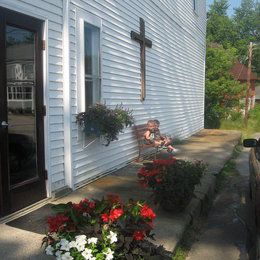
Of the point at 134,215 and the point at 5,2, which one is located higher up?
the point at 5,2

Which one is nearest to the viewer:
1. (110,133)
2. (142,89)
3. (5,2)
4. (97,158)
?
(5,2)

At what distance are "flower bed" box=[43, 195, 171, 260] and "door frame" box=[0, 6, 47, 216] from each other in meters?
1.88

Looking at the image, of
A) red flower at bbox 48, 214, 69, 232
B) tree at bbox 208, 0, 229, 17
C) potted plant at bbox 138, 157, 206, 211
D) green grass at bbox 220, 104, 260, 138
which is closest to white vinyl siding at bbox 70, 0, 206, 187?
potted plant at bbox 138, 157, 206, 211

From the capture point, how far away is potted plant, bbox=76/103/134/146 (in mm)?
6551

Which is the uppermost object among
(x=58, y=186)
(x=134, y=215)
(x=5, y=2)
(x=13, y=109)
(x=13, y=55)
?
(x=5, y=2)

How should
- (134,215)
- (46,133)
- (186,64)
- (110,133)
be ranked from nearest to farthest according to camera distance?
(134,215) → (46,133) → (110,133) → (186,64)

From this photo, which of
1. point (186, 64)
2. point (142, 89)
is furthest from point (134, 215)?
point (186, 64)

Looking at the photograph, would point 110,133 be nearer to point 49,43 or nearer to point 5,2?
point 49,43

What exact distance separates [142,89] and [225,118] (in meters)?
16.3

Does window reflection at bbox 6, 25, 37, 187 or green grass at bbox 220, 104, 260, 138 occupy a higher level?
window reflection at bbox 6, 25, 37, 187

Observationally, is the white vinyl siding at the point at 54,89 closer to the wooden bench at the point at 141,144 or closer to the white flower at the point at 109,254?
the white flower at the point at 109,254

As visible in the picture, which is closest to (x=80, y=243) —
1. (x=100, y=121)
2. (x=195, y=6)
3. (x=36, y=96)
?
(x=36, y=96)

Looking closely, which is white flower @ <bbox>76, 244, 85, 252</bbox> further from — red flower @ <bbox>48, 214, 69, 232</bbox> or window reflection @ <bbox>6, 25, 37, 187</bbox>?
window reflection @ <bbox>6, 25, 37, 187</bbox>

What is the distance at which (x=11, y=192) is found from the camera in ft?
16.5
